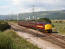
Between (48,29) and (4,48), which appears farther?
(48,29)

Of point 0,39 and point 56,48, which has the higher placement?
point 0,39

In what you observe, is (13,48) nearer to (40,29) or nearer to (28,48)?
(28,48)

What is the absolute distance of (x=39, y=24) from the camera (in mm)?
31984

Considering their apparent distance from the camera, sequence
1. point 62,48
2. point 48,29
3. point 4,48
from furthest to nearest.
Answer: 1. point 48,29
2. point 62,48
3. point 4,48

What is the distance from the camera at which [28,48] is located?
15492 millimetres

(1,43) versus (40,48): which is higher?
(1,43)

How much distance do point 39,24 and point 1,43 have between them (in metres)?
19.1

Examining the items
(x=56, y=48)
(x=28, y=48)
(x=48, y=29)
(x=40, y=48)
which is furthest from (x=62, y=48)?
(x=48, y=29)

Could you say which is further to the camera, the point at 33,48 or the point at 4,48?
the point at 33,48

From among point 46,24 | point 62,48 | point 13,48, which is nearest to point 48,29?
point 46,24

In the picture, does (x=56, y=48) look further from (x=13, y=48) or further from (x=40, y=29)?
(x=40, y=29)

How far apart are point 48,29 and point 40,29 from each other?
2.16 m

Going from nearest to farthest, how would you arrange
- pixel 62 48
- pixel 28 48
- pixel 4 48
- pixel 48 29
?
pixel 4 48 < pixel 28 48 < pixel 62 48 < pixel 48 29

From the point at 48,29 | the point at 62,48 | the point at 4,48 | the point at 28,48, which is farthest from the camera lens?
the point at 48,29
